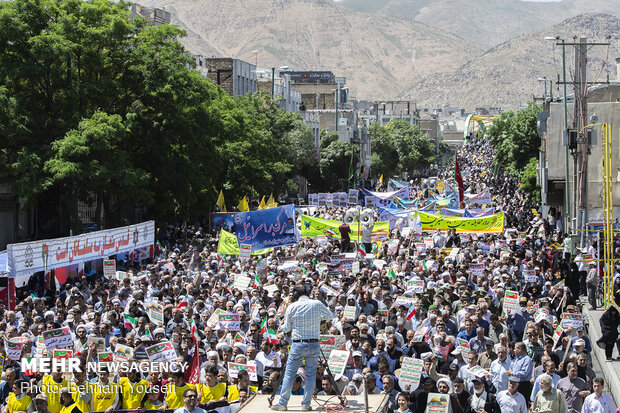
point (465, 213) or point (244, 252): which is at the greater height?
point (465, 213)

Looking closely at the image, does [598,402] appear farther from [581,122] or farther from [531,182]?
[531,182]

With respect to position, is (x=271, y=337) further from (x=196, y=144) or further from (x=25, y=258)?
(x=196, y=144)

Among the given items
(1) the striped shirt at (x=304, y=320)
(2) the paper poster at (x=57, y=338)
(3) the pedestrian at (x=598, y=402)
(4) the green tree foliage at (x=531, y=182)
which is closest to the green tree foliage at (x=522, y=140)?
(4) the green tree foliage at (x=531, y=182)

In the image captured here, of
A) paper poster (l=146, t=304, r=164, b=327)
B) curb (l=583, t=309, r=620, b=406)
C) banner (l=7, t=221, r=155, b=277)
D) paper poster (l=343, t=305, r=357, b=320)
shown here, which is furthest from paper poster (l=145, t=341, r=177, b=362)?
banner (l=7, t=221, r=155, b=277)

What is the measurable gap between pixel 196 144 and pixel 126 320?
85.0 ft

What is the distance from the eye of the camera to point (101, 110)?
38.1 metres

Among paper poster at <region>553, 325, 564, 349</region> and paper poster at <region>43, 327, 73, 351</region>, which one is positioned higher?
paper poster at <region>43, 327, 73, 351</region>

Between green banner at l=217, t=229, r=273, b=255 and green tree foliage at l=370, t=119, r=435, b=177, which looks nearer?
green banner at l=217, t=229, r=273, b=255

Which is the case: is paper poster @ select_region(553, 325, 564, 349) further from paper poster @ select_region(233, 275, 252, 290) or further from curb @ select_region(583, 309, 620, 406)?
paper poster @ select_region(233, 275, 252, 290)

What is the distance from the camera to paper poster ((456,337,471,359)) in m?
13.1

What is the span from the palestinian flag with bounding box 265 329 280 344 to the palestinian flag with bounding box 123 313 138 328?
94.1 inches

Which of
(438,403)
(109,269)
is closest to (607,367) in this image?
(438,403)

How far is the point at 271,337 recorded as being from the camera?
14.8 meters

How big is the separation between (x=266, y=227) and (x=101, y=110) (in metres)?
13.9
